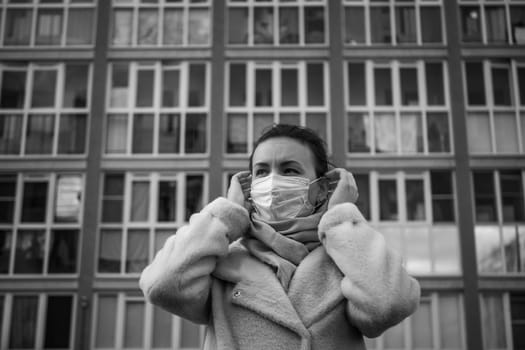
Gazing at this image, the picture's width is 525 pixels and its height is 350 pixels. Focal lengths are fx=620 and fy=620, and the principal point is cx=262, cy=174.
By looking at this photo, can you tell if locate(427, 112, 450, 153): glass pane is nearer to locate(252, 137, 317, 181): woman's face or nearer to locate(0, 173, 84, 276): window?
locate(0, 173, 84, 276): window

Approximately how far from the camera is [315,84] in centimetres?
2006

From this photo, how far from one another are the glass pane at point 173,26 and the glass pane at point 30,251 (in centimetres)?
736

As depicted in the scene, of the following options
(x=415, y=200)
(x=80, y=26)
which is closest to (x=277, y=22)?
(x=80, y=26)

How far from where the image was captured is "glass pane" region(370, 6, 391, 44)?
20.2m

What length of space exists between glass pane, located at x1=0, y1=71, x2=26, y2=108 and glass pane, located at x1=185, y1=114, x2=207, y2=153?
556 centimetres

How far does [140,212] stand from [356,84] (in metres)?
7.99

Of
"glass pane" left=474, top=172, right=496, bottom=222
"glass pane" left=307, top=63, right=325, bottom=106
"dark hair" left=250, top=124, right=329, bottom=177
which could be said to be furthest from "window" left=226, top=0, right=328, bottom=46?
"dark hair" left=250, top=124, right=329, bottom=177

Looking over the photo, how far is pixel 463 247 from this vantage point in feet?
60.3

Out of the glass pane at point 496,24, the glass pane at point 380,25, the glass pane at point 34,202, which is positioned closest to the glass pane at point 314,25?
the glass pane at point 380,25

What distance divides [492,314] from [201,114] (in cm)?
1065

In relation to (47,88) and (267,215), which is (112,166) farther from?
(267,215)

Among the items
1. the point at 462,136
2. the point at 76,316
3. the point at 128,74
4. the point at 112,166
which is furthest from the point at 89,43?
the point at 462,136

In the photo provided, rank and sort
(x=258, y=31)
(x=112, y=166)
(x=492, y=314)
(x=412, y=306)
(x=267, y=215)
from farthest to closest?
(x=258, y=31), (x=112, y=166), (x=492, y=314), (x=267, y=215), (x=412, y=306)

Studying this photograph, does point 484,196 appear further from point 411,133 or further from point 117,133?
point 117,133
